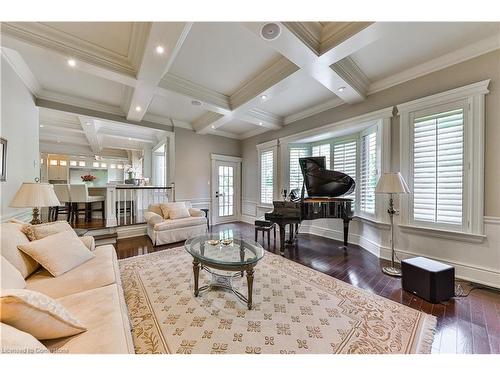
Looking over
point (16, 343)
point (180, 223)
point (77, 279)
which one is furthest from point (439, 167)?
point (180, 223)

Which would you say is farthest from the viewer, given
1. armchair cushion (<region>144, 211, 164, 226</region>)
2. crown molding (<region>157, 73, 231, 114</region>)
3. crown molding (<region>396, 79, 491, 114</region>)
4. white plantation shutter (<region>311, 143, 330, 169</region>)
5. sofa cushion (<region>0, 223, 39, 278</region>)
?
white plantation shutter (<region>311, 143, 330, 169</region>)

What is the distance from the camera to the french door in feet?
20.9

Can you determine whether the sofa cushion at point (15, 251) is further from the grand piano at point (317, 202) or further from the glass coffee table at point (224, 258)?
the grand piano at point (317, 202)

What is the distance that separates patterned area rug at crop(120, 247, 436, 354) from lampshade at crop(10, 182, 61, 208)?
1343 millimetres

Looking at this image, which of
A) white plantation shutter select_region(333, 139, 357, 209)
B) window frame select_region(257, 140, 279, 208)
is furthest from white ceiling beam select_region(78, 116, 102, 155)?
white plantation shutter select_region(333, 139, 357, 209)

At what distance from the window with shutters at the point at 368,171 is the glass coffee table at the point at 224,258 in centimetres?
261

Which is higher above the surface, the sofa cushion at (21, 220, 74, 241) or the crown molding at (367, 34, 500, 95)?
the crown molding at (367, 34, 500, 95)

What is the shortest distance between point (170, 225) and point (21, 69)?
329 cm

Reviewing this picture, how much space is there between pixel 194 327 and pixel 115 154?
1014 centimetres

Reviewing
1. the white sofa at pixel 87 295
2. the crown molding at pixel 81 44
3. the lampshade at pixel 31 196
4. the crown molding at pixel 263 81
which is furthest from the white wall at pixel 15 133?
the crown molding at pixel 263 81

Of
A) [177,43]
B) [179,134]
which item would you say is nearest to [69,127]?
[179,134]

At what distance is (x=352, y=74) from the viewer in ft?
10.2

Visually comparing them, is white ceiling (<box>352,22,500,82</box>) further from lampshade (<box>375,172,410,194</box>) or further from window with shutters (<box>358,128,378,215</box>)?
lampshade (<box>375,172,410,194</box>)

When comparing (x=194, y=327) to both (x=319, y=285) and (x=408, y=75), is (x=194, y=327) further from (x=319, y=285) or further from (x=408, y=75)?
(x=408, y=75)
